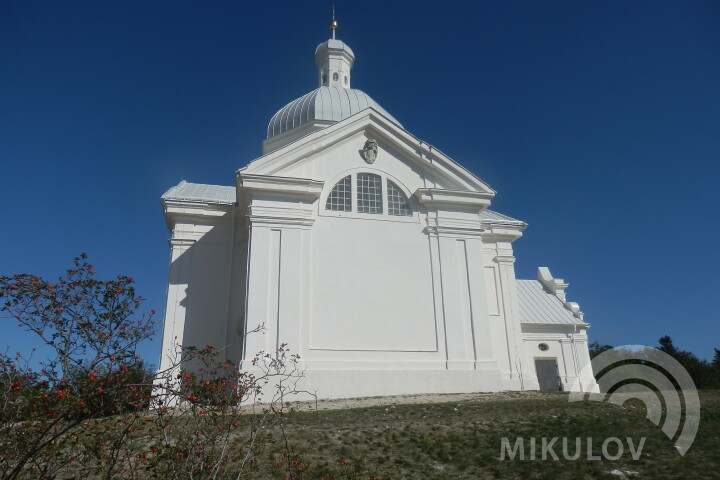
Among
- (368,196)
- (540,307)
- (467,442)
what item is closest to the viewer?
(467,442)

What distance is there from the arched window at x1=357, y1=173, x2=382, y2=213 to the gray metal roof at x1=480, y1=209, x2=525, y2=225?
607 cm

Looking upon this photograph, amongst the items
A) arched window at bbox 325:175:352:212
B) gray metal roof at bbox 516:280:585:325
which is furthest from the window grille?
gray metal roof at bbox 516:280:585:325

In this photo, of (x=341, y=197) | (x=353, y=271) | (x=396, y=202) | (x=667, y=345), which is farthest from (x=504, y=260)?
(x=667, y=345)

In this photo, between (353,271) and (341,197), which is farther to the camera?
(341,197)

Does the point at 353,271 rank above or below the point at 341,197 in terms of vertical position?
below

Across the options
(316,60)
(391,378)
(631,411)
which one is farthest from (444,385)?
(316,60)

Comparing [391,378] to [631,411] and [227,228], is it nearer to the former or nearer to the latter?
[631,411]

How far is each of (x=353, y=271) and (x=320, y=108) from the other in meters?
12.1

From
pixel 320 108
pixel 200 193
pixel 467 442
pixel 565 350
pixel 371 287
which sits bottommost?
pixel 467 442

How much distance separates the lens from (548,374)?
76.0ft

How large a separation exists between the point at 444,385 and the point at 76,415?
1335cm

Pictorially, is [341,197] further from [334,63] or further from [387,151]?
[334,63]

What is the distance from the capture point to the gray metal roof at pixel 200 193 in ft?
68.2

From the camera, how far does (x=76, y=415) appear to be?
5508mm
